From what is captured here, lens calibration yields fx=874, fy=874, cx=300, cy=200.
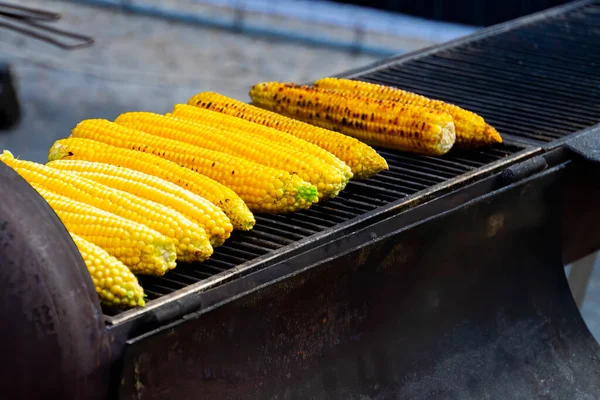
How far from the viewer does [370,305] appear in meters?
2.63

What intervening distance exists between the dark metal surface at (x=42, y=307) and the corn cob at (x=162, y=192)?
49 centimetres

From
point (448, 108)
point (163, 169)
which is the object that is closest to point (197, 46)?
point (448, 108)

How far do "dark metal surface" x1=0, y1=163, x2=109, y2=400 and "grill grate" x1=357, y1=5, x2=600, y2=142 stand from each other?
2009 mm

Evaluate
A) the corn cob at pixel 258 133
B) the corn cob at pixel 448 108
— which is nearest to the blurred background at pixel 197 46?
the corn cob at pixel 448 108

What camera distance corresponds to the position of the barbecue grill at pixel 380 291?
189cm

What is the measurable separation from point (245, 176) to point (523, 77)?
2.02m

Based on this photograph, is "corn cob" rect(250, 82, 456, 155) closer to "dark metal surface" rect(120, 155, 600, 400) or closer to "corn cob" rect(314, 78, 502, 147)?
"corn cob" rect(314, 78, 502, 147)

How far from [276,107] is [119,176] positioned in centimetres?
95

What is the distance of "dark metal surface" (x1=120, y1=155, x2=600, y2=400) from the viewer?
220 cm

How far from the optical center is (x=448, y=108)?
10.7ft

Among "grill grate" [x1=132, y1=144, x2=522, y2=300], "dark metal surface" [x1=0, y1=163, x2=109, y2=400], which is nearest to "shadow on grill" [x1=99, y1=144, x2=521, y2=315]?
"grill grate" [x1=132, y1=144, x2=522, y2=300]

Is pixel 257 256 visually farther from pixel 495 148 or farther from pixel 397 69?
pixel 397 69

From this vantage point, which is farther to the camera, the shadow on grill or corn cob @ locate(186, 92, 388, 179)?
corn cob @ locate(186, 92, 388, 179)

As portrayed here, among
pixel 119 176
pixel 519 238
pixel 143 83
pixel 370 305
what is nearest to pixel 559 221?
pixel 519 238
